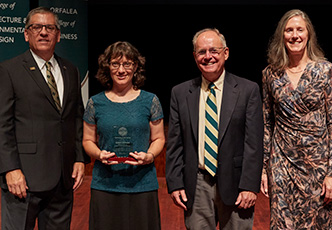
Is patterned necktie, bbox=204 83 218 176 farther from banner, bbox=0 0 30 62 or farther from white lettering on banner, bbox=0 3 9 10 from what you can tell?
white lettering on banner, bbox=0 3 9 10

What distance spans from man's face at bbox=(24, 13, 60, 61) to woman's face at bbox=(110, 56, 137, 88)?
35 centimetres

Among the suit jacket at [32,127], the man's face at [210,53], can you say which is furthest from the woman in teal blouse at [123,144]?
the man's face at [210,53]

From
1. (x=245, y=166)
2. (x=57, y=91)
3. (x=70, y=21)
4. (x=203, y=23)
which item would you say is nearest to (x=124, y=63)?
(x=57, y=91)

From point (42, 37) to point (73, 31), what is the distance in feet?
10.2

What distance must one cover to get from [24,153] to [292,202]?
56.8 inches

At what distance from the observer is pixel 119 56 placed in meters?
2.28

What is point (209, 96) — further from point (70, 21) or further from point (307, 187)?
point (70, 21)

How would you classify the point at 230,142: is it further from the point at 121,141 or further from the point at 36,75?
the point at 36,75

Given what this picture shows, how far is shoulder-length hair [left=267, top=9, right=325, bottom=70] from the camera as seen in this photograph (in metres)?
2.28

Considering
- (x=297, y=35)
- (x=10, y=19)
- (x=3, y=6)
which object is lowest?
(x=297, y=35)

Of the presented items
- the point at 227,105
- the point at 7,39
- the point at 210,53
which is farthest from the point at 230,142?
the point at 7,39

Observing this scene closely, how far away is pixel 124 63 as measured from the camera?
2.28 m

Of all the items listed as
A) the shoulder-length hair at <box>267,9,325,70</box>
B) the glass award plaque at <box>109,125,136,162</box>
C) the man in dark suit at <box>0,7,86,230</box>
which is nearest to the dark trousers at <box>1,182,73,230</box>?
the man in dark suit at <box>0,7,86,230</box>

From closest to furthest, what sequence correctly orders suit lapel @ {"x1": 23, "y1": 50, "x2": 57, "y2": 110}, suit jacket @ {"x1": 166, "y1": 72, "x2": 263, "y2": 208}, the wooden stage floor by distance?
suit jacket @ {"x1": 166, "y1": 72, "x2": 263, "y2": 208}, suit lapel @ {"x1": 23, "y1": 50, "x2": 57, "y2": 110}, the wooden stage floor
